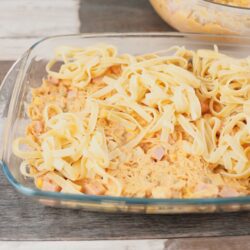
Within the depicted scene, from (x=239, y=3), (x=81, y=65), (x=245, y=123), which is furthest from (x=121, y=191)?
(x=239, y=3)

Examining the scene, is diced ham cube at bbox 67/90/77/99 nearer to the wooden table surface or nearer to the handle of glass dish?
the handle of glass dish

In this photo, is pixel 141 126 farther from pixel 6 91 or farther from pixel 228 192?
pixel 6 91

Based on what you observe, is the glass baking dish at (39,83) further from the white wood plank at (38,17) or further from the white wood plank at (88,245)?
the white wood plank at (38,17)

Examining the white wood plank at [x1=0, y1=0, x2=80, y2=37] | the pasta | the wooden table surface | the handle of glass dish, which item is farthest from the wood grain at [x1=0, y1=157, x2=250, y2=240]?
the white wood plank at [x1=0, y1=0, x2=80, y2=37]

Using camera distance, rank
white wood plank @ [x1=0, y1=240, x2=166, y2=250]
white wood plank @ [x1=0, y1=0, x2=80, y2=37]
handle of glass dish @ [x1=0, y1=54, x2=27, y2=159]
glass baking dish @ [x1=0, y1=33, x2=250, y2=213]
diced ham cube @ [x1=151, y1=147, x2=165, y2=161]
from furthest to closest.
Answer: white wood plank @ [x1=0, y1=0, x2=80, y2=37] → handle of glass dish @ [x1=0, y1=54, x2=27, y2=159] → diced ham cube @ [x1=151, y1=147, x2=165, y2=161] → white wood plank @ [x1=0, y1=240, x2=166, y2=250] → glass baking dish @ [x1=0, y1=33, x2=250, y2=213]

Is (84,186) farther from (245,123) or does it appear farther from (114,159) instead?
(245,123)

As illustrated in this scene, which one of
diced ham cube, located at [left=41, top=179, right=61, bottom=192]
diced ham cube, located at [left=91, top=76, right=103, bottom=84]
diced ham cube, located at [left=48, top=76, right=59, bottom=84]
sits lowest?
diced ham cube, located at [left=41, top=179, right=61, bottom=192]

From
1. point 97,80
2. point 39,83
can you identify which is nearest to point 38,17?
point 39,83

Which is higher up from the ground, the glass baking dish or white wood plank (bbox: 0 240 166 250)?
the glass baking dish
